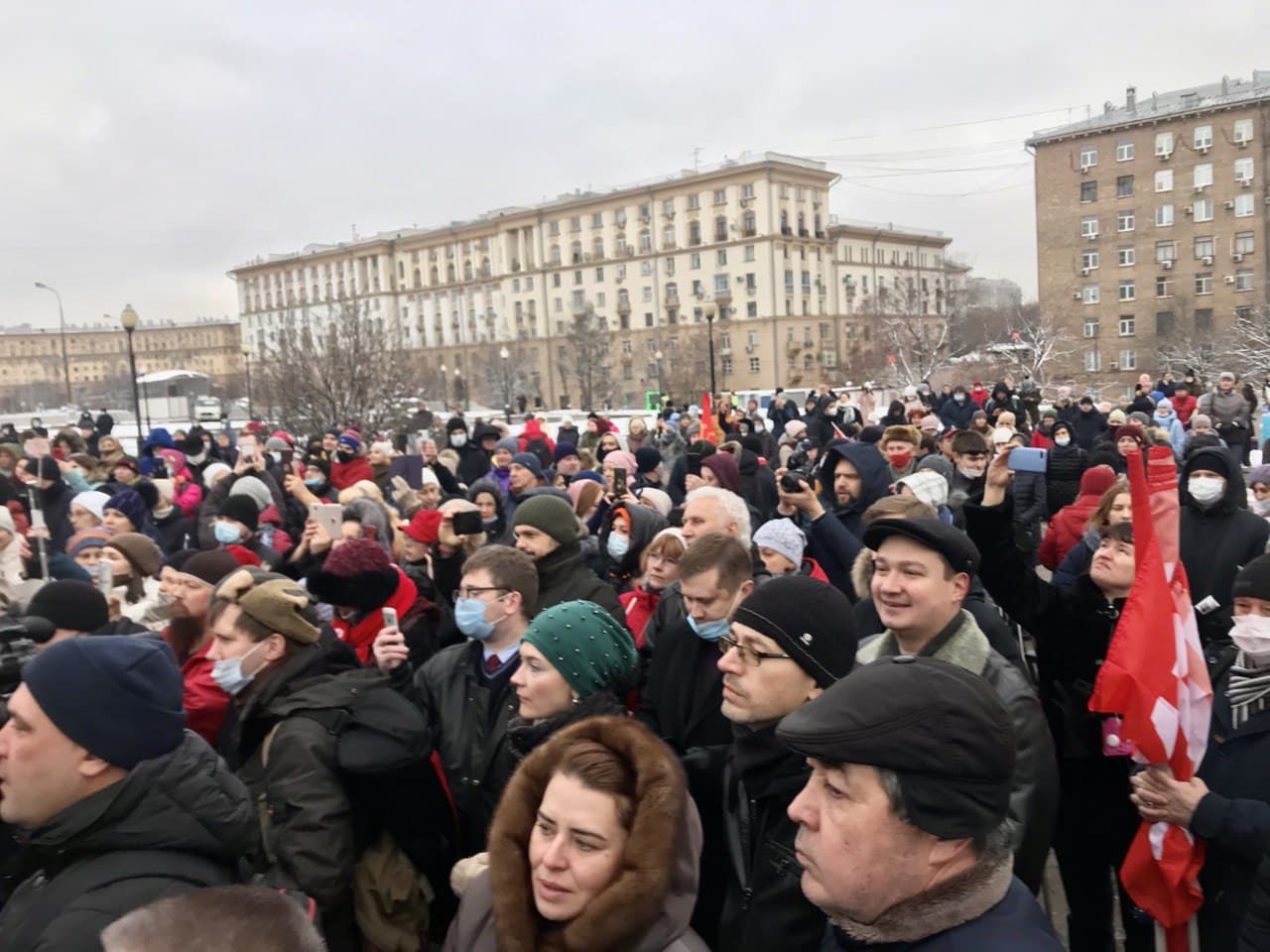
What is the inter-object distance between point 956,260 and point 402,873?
13369 centimetres

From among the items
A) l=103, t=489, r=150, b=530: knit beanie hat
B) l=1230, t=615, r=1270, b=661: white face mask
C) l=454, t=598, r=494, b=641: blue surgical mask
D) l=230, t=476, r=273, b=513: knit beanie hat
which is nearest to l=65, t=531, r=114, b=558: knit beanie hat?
l=103, t=489, r=150, b=530: knit beanie hat

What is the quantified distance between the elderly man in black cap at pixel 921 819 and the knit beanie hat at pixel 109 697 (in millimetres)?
1638

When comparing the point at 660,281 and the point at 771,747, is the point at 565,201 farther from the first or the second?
the point at 771,747

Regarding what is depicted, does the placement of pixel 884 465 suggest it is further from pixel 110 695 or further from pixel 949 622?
pixel 110 695

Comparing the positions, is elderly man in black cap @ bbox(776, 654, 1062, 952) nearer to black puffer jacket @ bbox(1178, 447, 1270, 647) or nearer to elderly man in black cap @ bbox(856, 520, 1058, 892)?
elderly man in black cap @ bbox(856, 520, 1058, 892)

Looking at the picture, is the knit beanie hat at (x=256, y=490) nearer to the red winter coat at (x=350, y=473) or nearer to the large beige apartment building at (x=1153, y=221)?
the red winter coat at (x=350, y=473)

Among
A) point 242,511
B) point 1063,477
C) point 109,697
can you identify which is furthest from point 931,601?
point 1063,477

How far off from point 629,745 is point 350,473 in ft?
28.1

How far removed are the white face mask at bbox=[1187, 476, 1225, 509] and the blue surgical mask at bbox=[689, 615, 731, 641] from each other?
10.00ft

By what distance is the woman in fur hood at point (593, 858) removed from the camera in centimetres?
223

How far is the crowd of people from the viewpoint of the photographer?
67.7 inches

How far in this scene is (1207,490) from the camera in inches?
198

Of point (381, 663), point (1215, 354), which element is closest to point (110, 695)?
point (381, 663)

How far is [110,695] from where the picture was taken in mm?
2312
